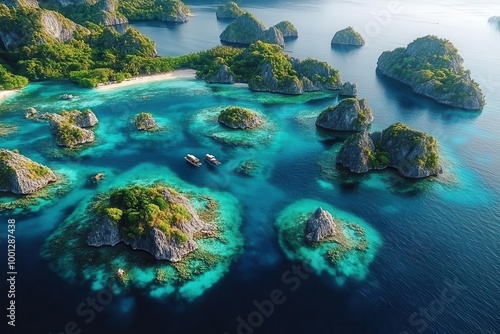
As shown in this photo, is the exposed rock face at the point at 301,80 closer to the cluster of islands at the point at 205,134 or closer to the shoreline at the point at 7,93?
the cluster of islands at the point at 205,134

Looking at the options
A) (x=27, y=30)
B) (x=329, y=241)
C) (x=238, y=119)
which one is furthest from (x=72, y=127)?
(x=27, y=30)

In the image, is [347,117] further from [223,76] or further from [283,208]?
[223,76]

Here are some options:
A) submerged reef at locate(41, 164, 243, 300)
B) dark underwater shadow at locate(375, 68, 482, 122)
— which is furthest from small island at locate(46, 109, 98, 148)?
dark underwater shadow at locate(375, 68, 482, 122)


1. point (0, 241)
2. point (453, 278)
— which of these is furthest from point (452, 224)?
point (0, 241)

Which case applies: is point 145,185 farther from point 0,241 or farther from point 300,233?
point 300,233

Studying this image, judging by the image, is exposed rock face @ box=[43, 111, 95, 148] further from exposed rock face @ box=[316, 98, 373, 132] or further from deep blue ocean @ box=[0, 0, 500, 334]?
exposed rock face @ box=[316, 98, 373, 132]

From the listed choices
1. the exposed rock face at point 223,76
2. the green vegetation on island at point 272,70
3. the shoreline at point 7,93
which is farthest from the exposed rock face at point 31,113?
the exposed rock face at point 223,76
